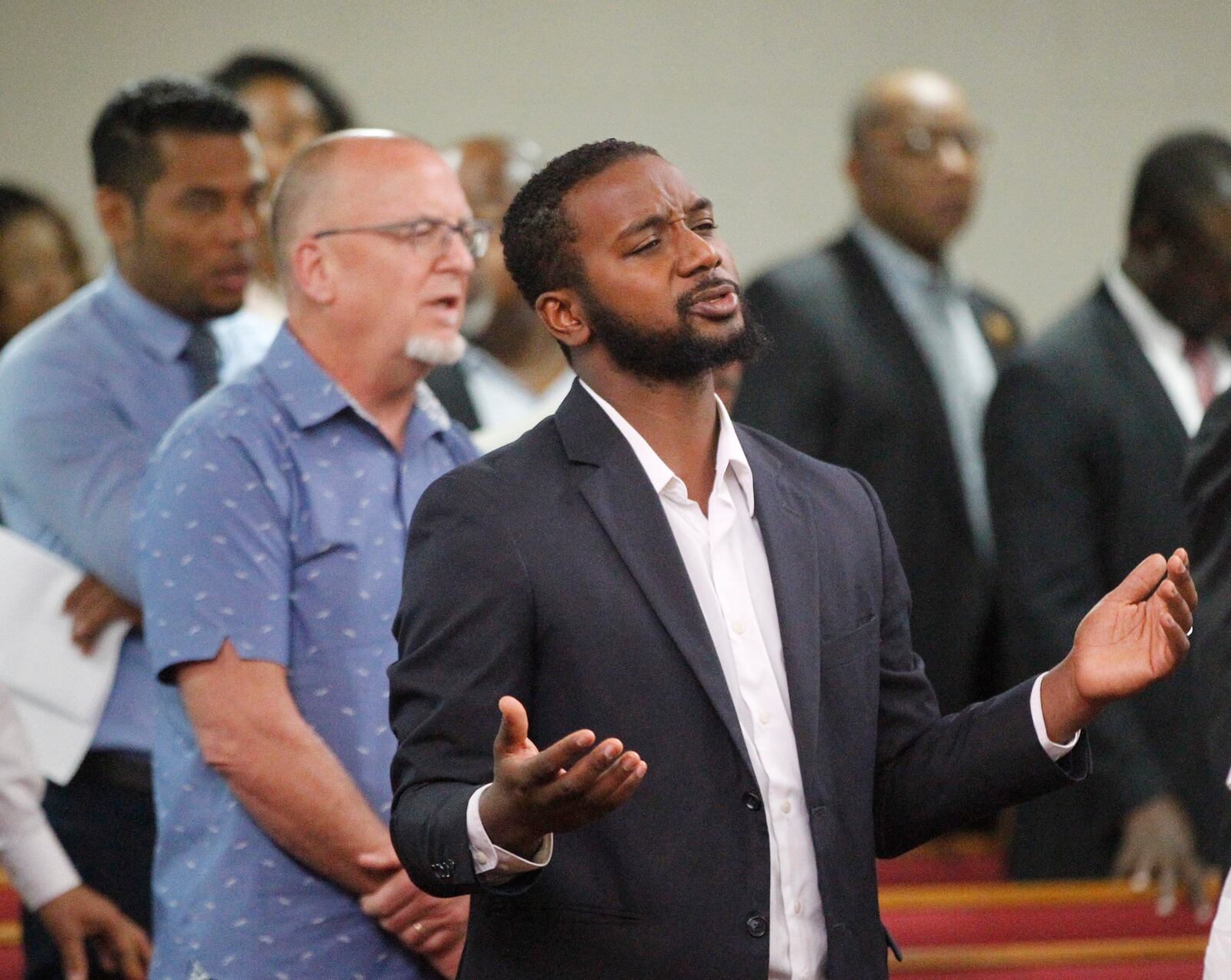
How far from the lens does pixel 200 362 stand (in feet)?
10.5

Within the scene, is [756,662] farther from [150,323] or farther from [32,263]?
[32,263]

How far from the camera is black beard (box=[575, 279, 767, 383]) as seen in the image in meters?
2.00

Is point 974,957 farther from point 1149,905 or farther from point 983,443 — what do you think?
point 983,443

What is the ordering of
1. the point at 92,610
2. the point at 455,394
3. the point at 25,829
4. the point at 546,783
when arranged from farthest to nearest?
1. the point at 455,394
2. the point at 92,610
3. the point at 25,829
4. the point at 546,783

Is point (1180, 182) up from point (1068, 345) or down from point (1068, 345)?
up

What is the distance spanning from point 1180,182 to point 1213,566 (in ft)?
5.63

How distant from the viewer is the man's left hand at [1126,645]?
1.88 meters

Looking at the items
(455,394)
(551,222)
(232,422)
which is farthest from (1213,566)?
(455,394)

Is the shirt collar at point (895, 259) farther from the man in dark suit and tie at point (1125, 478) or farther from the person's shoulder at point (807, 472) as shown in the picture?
the person's shoulder at point (807, 472)

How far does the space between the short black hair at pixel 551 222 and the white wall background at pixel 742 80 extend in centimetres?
398

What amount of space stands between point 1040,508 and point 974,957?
2.81ft

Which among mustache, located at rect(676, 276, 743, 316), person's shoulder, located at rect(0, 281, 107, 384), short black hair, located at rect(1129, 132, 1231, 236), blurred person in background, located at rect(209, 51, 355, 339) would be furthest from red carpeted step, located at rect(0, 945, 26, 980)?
short black hair, located at rect(1129, 132, 1231, 236)

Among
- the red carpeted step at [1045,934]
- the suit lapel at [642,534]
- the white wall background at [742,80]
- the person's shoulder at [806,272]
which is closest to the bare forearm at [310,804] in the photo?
the suit lapel at [642,534]

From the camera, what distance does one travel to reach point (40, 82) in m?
6.00
